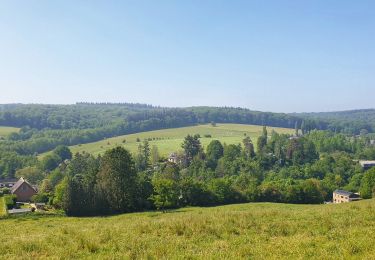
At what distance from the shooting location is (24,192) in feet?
271

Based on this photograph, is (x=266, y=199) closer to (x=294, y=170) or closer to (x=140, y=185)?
(x=140, y=185)

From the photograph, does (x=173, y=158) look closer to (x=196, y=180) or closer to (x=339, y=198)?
(x=196, y=180)

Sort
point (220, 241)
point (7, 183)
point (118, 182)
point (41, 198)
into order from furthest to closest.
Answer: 1. point (7, 183)
2. point (41, 198)
3. point (118, 182)
4. point (220, 241)

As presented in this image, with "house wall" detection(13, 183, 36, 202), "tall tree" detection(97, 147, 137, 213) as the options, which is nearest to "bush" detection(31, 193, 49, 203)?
"house wall" detection(13, 183, 36, 202)

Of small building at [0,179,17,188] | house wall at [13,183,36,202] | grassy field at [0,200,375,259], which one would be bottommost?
small building at [0,179,17,188]

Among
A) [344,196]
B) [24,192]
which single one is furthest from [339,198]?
[24,192]

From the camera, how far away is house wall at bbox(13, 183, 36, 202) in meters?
82.0

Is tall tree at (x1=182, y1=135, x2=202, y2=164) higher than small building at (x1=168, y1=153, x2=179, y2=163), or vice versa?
tall tree at (x1=182, y1=135, x2=202, y2=164)

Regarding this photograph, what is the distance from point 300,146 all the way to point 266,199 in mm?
66938

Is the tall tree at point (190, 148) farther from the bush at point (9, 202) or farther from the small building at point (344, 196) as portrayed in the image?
the bush at point (9, 202)

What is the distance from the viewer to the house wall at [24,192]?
8200 centimetres

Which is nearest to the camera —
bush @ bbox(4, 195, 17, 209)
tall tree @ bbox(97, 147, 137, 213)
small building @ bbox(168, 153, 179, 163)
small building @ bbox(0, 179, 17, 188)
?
tall tree @ bbox(97, 147, 137, 213)

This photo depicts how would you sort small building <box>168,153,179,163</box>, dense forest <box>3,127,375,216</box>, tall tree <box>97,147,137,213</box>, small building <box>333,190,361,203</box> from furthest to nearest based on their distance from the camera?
1. small building <box>168,153,179,163</box>
2. small building <box>333,190,361,203</box>
3. dense forest <box>3,127,375,216</box>
4. tall tree <box>97,147,137,213</box>

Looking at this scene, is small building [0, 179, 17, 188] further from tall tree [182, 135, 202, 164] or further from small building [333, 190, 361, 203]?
small building [333, 190, 361, 203]
